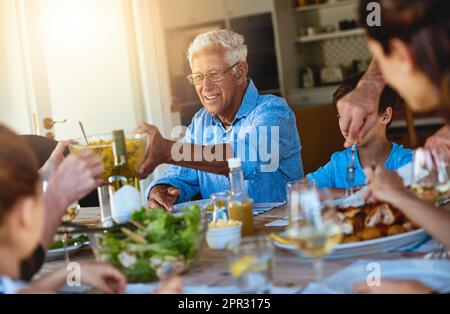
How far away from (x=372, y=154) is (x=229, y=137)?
28.2 inches

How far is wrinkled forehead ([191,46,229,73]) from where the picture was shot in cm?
294

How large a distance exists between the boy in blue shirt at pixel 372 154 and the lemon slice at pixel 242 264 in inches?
46.6

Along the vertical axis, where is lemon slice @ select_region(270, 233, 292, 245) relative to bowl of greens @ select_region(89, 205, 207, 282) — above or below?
below

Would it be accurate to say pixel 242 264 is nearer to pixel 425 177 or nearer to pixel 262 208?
pixel 425 177

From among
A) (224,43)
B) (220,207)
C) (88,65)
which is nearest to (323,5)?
(88,65)

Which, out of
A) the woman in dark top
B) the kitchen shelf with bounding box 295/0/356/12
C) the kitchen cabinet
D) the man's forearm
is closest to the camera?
the woman in dark top

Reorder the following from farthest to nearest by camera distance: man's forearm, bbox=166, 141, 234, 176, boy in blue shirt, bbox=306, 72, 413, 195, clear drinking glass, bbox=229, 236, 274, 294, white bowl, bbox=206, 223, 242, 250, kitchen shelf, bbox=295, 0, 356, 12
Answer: kitchen shelf, bbox=295, 0, 356, 12 < man's forearm, bbox=166, 141, 234, 176 < boy in blue shirt, bbox=306, 72, 413, 195 < white bowl, bbox=206, 223, 242, 250 < clear drinking glass, bbox=229, 236, 274, 294

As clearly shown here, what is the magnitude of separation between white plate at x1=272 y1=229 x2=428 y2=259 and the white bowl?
23cm

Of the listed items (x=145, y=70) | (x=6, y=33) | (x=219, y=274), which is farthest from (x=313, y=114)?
(x=219, y=274)

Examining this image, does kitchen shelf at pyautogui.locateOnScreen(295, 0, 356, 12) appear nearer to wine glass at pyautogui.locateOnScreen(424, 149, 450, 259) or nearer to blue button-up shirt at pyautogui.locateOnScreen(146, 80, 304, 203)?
blue button-up shirt at pyautogui.locateOnScreen(146, 80, 304, 203)

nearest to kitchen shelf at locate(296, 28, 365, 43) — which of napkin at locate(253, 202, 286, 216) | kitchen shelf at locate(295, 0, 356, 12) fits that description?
kitchen shelf at locate(295, 0, 356, 12)

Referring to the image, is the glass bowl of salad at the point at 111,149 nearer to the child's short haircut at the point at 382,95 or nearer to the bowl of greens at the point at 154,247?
the bowl of greens at the point at 154,247

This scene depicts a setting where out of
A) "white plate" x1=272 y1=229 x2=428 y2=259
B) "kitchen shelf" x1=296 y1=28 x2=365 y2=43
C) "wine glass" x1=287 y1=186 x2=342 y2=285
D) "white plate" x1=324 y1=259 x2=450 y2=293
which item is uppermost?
"kitchen shelf" x1=296 y1=28 x2=365 y2=43
